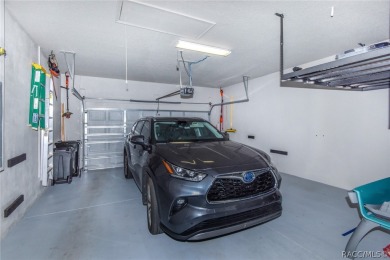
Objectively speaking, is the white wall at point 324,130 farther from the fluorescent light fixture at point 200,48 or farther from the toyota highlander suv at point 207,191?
the toyota highlander suv at point 207,191

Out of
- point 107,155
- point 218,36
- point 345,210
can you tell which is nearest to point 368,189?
point 345,210

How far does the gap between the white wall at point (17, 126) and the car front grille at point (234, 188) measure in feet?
8.35

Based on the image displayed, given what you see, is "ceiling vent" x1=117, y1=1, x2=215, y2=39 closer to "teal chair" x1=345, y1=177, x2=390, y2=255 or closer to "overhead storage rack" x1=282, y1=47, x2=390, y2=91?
"overhead storage rack" x1=282, y1=47, x2=390, y2=91

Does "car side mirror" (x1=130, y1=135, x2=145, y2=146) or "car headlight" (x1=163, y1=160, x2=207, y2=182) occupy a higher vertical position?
"car side mirror" (x1=130, y1=135, x2=145, y2=146)

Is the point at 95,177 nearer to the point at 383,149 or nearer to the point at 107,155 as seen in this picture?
the point at 107,155

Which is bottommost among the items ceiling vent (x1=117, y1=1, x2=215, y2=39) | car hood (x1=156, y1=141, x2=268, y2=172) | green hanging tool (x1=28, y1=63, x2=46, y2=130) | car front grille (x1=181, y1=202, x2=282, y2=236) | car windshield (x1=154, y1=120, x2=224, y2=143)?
car front grille (x1=181, y1=202, x2=282, y2=236)

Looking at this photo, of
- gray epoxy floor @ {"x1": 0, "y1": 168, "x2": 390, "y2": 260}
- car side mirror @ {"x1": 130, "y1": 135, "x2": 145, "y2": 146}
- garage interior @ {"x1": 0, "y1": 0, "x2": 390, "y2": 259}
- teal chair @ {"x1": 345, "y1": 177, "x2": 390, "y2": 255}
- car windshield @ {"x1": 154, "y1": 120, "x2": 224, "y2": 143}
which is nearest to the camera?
teal chair @ {"x1": 345, "y1": 177, "x2": 390, "y2": 255}

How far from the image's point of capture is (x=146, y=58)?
454 cm

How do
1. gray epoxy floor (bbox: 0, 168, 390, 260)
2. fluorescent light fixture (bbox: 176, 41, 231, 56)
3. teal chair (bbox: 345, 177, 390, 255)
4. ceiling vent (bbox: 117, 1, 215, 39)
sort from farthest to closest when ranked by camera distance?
fluorescent light fixture (bbox: 176, 41, 231, 56) → ceiling vent (bbox: 117, 1, 215, 39) → gray epoxy floor (bbox: 0, 168, 390, 260) → teal chair (bbox: 345, 177, 390, 255)

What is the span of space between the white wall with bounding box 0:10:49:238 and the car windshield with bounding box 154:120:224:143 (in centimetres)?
195

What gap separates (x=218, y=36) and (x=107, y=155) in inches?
200

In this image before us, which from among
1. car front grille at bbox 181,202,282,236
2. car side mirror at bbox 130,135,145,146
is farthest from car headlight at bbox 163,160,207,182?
car side mirror at bbox 130,135,145,146

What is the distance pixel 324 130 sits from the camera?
4.61m

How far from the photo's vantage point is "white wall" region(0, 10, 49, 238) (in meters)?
2.49
